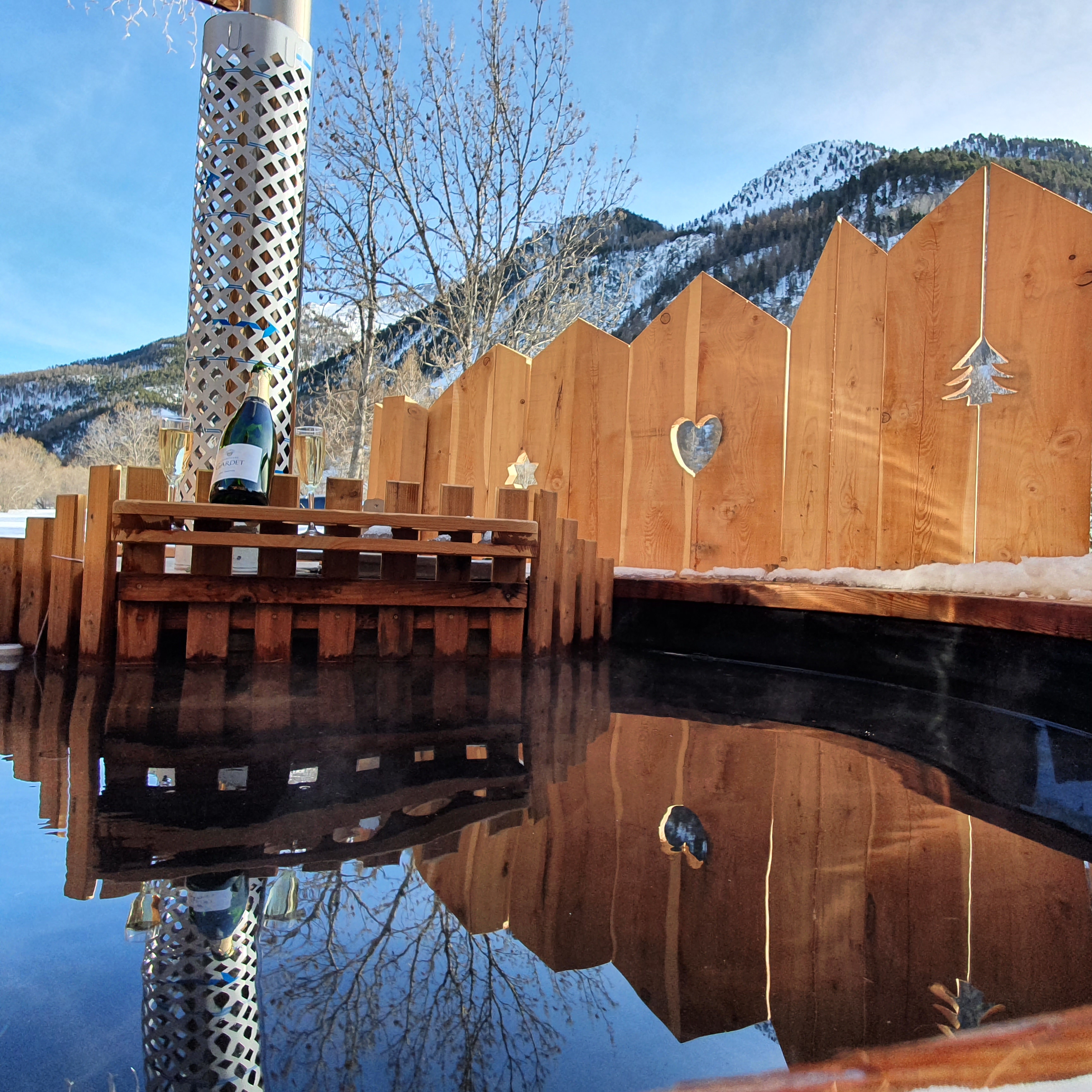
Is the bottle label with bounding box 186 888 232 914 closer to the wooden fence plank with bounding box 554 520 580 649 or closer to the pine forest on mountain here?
the wooden fence plank with bounding box 554 520 580 649

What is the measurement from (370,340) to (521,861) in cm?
1105

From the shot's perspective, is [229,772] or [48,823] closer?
[48,823]

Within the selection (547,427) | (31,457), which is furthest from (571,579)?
(31,457)

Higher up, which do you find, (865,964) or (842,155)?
(842,155)

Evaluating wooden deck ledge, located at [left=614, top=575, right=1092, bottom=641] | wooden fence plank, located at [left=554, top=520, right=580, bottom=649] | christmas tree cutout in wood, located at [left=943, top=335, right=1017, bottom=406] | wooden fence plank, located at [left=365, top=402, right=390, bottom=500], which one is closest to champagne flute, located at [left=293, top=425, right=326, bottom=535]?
wooden fence plank, located at [left=554, top=520, right=580, bottom=649]

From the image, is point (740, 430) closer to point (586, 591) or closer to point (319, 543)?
point (586, 591)

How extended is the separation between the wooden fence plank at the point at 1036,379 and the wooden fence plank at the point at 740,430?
72 centimetres

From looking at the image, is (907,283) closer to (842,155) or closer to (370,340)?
(370,340)

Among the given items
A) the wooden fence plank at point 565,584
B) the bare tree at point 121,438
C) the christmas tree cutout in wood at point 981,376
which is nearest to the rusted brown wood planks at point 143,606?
the wooden fence plank at point 565,584

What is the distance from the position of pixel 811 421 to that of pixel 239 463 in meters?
2.03

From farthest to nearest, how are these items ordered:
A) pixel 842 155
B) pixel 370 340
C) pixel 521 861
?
1. pixel 842 155
2. pixel 370 340
3. pixel 521 861

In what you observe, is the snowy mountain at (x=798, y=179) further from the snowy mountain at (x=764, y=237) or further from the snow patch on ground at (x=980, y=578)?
the snow patch on ground at (x=980, y=578)

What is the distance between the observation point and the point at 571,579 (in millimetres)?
2744

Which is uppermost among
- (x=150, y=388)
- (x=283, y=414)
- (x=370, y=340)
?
(x=150, y=388)
